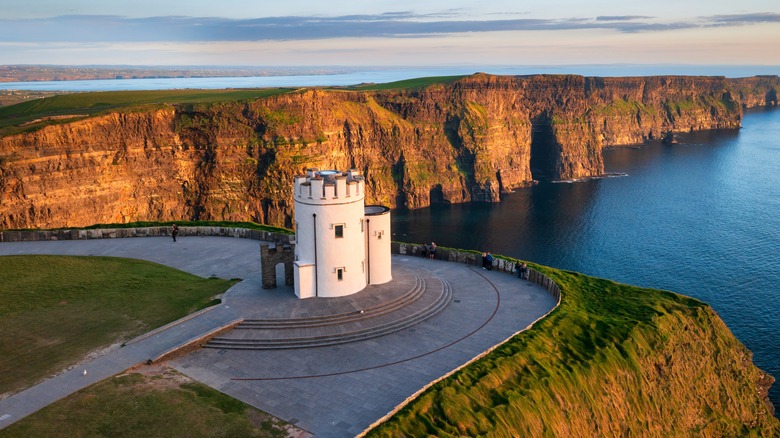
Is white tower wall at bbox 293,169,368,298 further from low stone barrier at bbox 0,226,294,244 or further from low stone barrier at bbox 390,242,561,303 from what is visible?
low stone barrier at bbox 0,226,294,244

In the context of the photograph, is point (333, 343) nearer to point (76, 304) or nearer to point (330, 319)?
point (330, 319)

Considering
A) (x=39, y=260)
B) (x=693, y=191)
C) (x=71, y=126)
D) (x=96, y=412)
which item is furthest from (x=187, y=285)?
(x=693, y=191)

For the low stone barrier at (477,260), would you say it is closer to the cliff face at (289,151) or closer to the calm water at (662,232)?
the calm water at (662,232)

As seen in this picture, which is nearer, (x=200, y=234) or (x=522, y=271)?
(x=522, y=271)

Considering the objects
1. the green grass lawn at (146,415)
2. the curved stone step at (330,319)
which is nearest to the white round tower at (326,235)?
the curved stone step at (330,319)

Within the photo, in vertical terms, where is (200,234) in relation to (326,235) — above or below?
below

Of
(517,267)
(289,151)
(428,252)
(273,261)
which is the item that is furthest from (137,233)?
(289,151)

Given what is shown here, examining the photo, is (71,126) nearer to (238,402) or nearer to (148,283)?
(148,283)

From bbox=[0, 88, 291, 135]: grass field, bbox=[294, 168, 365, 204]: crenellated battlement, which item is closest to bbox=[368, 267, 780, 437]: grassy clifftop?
bbox=[294, 168, 365, 204]: crenellated battlement
